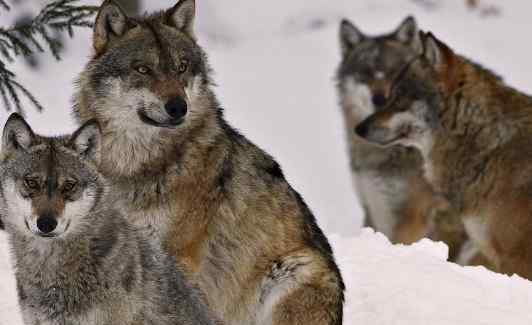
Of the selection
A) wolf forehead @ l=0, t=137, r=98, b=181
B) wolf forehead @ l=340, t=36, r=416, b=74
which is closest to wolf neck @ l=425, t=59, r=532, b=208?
wolf forehead @ l=340, t=36, r=416, b=74

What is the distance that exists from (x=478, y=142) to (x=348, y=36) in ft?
14.3

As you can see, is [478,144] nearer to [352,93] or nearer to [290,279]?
[290,279]

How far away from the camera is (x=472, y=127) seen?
831 centimetres

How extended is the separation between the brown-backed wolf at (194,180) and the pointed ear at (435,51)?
6.84ft

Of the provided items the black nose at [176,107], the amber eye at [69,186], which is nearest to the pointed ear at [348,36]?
the black nose at [176,107]

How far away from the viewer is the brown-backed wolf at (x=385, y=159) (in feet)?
35.8

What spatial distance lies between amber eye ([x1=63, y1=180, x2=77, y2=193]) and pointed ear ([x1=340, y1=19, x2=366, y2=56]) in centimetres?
733

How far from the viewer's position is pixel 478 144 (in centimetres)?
832

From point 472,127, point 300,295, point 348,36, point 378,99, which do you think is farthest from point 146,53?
point 348,36

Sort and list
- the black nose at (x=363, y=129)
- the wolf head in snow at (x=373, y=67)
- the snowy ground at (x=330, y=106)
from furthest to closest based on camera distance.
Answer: the wolf head in snow at (x=373, y=67), the black nose at (x=363, y=129), the snowy ground at (x=330, y=106)

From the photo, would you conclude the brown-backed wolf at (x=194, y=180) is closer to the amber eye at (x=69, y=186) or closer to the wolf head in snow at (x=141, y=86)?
the wolf head in snow at (x=141, y=86)

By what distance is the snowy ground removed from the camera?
306 inches

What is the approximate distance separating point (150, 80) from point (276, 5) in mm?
Result: 15036

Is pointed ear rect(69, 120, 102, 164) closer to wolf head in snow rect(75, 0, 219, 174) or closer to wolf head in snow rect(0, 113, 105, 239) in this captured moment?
wolf head in snow rect(0, 113, 105, 239)
